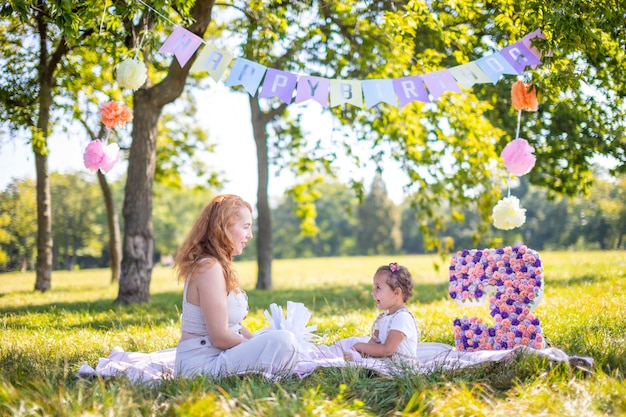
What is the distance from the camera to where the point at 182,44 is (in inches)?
175

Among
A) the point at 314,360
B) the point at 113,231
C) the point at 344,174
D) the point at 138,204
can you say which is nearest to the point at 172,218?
the point at 113,231

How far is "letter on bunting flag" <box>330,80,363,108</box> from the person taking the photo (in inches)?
182

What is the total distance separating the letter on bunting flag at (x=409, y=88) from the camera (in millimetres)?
4621

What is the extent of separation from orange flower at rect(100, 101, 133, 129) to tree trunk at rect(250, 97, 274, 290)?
20.1ft

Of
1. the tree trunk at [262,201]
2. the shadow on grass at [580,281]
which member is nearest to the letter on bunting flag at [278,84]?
the shadow on grass at [580,281]

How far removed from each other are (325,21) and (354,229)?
49878 millimetres

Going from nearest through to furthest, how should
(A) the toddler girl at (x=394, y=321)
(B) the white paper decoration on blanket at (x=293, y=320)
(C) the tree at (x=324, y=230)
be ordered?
(A) the toddler girl at (x=394, y=321) → (B) the white paper decoration on blanket at (x=293, y=320) → (C) the tree at (x=324, y=230)

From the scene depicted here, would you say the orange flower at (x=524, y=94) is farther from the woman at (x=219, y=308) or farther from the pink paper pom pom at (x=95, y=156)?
the pink paper pom pom at (x=95, y=156)

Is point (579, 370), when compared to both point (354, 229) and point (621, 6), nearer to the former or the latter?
point (621, 6)

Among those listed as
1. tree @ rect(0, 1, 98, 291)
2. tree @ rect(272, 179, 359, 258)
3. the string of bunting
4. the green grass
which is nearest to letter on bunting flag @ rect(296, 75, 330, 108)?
the string of bunting

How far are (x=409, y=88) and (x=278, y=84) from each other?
1.06 m

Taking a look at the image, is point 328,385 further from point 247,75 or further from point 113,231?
point 113,231

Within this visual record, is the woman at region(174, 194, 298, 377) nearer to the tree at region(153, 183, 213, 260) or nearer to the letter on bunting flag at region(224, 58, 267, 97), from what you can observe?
the letter on bunting flag at region(224, 58, 267, 97)

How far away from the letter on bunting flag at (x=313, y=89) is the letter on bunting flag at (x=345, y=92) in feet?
0.19
